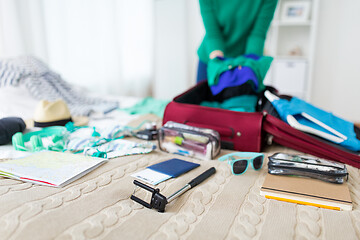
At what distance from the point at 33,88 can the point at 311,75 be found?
2.69 meters

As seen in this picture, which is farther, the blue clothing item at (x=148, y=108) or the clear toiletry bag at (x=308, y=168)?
the blue clothing item at (x=148, y=108)

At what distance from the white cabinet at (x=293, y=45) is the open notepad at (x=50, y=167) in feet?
8.82

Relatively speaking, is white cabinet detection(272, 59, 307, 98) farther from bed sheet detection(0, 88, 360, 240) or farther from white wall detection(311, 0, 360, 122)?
bed sheet detection(0, 88, 360, 240)

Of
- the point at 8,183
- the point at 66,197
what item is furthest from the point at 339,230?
the point at 8,183

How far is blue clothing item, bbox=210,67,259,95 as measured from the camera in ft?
4.27

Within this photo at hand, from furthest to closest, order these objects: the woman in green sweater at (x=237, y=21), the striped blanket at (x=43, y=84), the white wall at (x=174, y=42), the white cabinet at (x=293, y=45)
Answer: the white wall at (x=174, y=42)
the white cabinet at (x=293, y=45)
the woman in green sweater at (x=237, y=21)
the striped blanket at (x=43, y=84)

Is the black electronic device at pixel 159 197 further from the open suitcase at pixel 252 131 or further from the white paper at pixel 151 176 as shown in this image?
the open suitcase at pixel 252 131


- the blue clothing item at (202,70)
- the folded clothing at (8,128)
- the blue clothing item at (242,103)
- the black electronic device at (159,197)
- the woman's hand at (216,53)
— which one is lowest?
the black electronic device at (159,197)

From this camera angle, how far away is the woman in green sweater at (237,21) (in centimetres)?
162

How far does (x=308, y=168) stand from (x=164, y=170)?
0.38 m

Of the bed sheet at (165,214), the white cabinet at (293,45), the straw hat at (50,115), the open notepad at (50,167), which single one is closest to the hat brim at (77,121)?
the straw hat at (50,115)

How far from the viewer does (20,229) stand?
1.62 feet

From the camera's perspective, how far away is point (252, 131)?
98cm

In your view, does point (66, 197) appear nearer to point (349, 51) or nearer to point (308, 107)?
point (308, 107)
